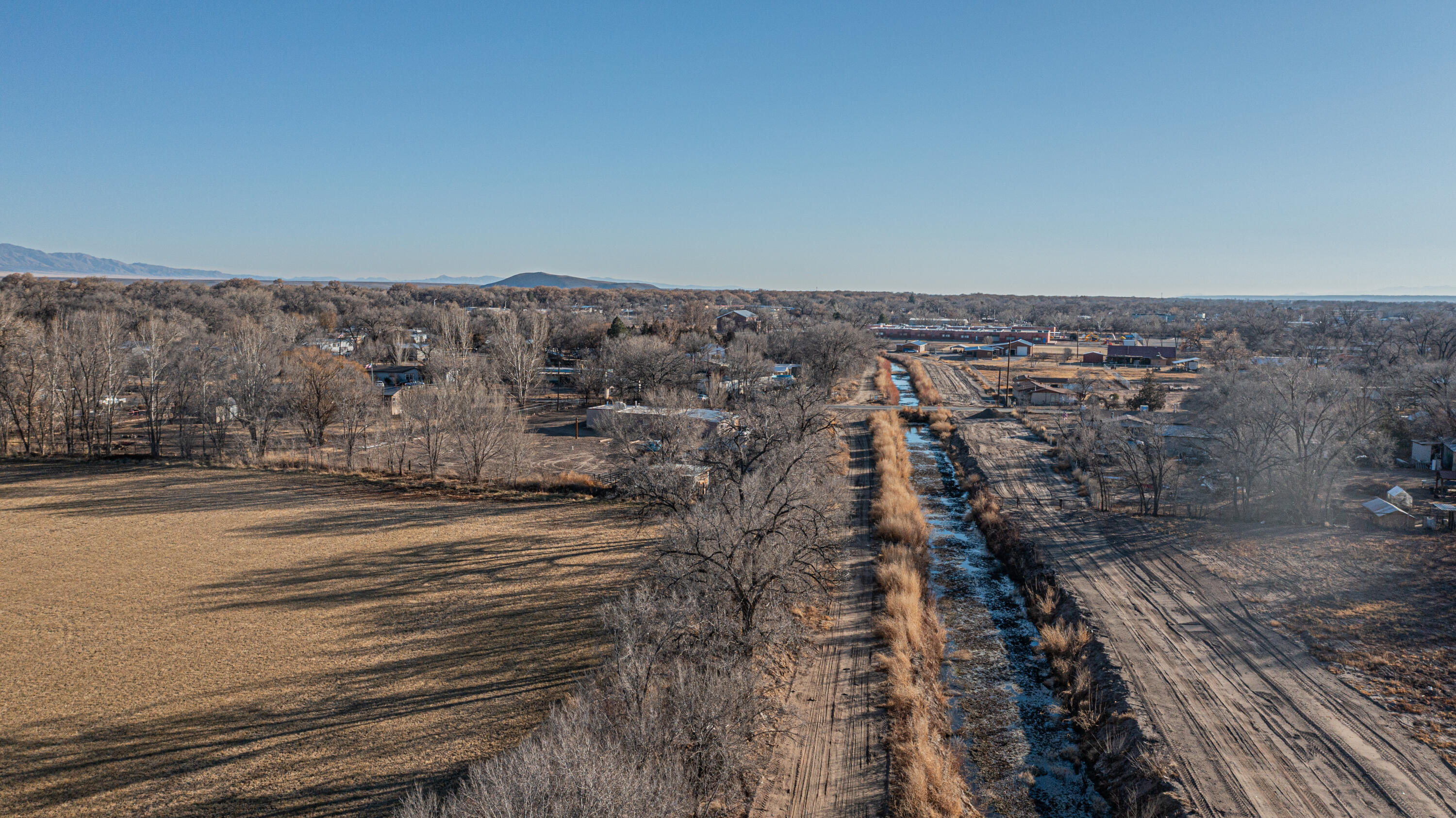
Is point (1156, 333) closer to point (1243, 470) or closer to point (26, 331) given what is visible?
point (1243, 470)

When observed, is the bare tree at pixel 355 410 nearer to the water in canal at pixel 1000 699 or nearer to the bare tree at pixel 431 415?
the bare tree at pixel 431 415

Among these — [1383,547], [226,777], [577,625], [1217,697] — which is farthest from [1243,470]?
[226,777]

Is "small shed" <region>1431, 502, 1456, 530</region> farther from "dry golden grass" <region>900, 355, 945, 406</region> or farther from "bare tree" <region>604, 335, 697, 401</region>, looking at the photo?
"bare tree" <region>604, 335, 697, 401</region>

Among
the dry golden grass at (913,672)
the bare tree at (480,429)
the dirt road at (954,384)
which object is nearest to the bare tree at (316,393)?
the bare tree at (480,429)

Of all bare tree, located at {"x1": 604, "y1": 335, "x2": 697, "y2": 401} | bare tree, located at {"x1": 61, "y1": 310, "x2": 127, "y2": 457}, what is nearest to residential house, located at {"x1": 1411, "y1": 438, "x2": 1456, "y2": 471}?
bare tree, located at {"x1": 604, "y1": 335, "x2": 697, "y2": 401}

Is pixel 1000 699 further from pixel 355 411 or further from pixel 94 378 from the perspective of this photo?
pixel 94 378

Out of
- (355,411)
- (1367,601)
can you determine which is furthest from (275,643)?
(1367,601)

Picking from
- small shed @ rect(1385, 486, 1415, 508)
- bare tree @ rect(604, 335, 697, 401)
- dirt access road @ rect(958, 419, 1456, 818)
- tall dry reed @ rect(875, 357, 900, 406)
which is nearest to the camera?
dirt access road @ rect(958, 419, 1456, 818)
